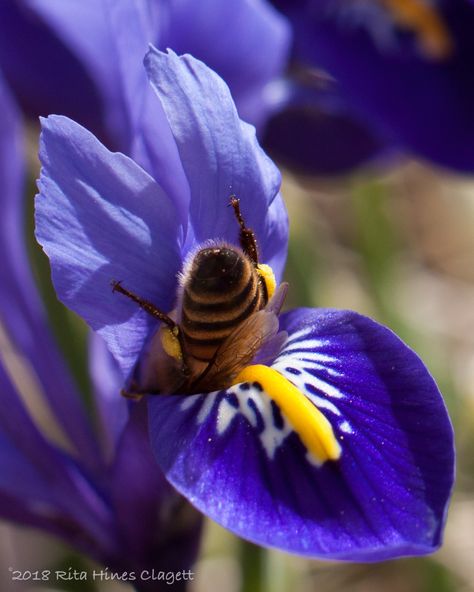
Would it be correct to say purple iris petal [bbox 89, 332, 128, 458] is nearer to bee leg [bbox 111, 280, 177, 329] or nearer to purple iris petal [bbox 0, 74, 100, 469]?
purple iris petal [bbox 0, 74, 100, 469]

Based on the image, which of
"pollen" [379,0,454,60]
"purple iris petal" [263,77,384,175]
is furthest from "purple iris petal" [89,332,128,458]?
"pollen" [379,0,454,60]

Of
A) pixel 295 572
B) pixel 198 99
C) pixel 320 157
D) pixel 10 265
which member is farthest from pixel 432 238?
pixel 198 99

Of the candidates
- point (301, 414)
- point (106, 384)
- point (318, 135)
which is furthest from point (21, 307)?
point (318, 135)

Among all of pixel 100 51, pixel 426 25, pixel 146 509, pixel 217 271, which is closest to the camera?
pixel 217 271

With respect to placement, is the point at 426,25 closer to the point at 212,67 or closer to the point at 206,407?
the point at 212,67

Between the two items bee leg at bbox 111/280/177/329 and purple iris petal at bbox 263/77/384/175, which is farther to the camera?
purple iris petal at bbox 263/77/384/175

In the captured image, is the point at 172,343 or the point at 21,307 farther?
the point at 21,307

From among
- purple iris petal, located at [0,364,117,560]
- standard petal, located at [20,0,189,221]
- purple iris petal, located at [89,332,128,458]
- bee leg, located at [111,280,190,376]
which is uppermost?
standard petal, located at [20,0,189,221]
